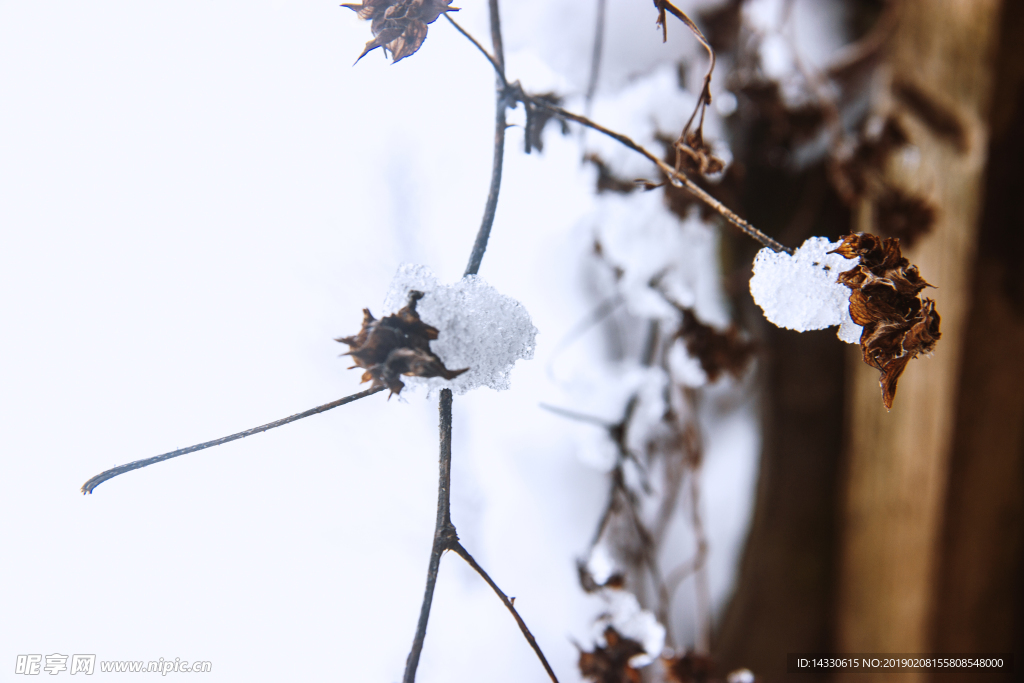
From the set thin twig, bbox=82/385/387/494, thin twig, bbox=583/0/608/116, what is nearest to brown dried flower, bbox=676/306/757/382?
thin twig, bbox=583/0/608/116

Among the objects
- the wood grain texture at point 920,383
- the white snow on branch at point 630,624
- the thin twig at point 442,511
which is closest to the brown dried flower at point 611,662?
the white snow on branch at point 630,624

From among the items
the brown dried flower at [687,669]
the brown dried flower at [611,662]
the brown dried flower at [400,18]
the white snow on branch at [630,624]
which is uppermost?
the brown dried flower at [400,18]

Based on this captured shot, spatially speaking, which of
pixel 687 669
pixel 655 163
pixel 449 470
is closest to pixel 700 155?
pixel 655 163

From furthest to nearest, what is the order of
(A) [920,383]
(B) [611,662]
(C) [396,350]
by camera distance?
(A) [920,383]
(B) [611,662]
(C) [396,350]

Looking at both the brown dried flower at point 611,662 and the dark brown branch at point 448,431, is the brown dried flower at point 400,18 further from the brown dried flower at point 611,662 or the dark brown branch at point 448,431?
the brown dried flower at point 611,662

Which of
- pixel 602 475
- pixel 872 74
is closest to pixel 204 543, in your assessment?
pixel 602 475

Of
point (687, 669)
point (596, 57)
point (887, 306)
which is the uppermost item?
point (596, 57)

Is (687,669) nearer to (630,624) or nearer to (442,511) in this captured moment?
(630,624)
